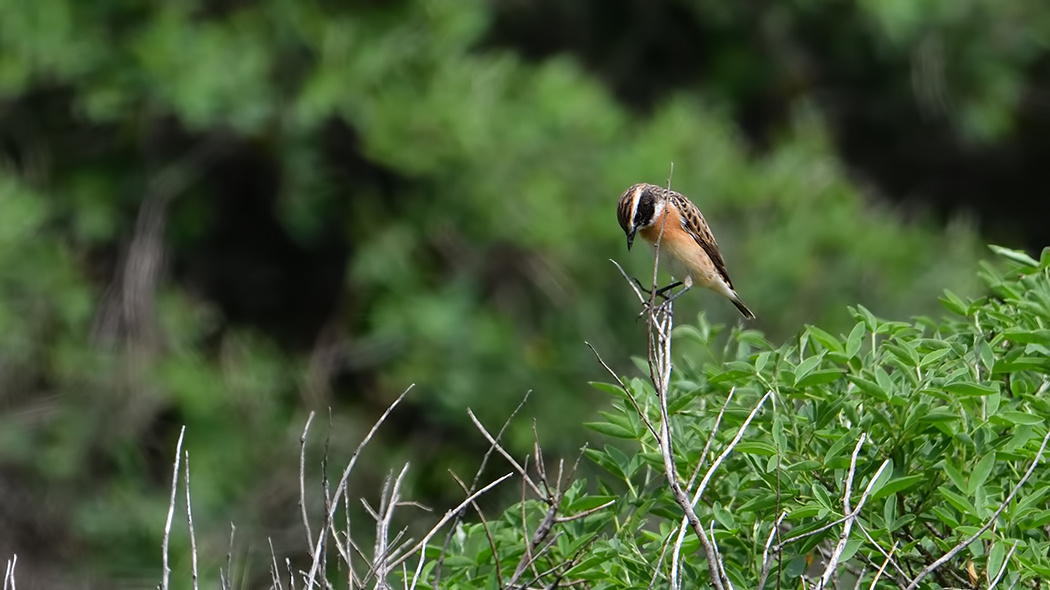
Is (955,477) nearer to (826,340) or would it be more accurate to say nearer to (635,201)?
(826,340)

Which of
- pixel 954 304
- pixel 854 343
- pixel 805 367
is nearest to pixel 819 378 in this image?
pixel 805 367

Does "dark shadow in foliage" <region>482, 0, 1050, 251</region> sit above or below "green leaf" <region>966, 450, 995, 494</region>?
below

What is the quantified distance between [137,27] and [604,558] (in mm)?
7469

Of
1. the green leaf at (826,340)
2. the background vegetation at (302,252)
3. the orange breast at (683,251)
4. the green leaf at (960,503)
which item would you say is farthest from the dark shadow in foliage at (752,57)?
the green leaf at (960,503)

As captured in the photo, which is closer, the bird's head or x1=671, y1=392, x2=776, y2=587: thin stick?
x1=671, y1=392, x2=776, y2=587: thin stick

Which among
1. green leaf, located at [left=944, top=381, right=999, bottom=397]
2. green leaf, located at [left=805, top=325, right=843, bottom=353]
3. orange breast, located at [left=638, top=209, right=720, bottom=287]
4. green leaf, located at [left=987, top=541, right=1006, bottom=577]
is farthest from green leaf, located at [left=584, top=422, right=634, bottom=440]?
orange breast, located at [left=638, top=209, right=720, bottom=287]

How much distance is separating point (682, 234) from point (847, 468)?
2.96m

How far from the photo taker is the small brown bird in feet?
17.3

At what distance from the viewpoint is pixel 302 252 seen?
34.2 feet

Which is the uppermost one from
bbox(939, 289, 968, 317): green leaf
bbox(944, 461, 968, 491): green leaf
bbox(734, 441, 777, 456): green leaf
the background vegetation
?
bbox(939, 289, 968, 317): green leaf

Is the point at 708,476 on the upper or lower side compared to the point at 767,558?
upper

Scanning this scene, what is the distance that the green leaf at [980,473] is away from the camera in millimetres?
2838

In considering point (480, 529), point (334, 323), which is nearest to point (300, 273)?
point (334, 323)

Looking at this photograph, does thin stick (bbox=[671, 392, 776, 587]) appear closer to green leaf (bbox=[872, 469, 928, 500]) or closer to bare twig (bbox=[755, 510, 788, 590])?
bare twig (bbox=[755, 510, 788, 590])
